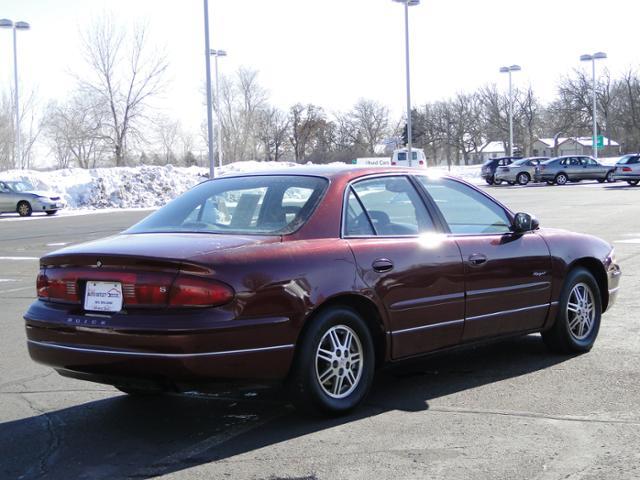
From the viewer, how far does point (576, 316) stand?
6742 millimetres

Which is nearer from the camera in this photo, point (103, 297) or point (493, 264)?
point (103, 297)

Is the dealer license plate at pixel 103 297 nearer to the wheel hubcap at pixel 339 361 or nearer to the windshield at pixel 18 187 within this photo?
the wheel hubcap at pixel 339 361

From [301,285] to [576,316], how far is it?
293cm

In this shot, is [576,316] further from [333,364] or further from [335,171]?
[333,364]

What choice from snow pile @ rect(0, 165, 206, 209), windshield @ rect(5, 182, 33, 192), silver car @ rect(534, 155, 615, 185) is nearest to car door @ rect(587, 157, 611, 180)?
silver car @ rect(534, 155, 615, 185)

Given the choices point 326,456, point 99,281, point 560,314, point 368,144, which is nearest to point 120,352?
point 99,281

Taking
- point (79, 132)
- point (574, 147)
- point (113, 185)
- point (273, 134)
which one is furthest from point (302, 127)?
point (574, 147)

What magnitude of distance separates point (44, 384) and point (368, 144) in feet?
303

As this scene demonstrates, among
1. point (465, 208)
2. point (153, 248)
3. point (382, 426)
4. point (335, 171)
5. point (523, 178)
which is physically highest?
point (523, 178)

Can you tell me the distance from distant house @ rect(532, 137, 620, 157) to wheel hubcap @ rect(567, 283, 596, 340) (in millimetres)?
98723

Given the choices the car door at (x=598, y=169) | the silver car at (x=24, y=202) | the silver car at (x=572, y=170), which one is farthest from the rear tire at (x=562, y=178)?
the silver car at (x=24, y=202)

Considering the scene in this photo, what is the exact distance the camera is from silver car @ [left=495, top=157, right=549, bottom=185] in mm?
48531

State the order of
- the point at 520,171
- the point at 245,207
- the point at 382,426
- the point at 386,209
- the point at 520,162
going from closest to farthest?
1. the point at 382,426
2. the point at 245,207
3. the point at 386,209
4. the point at 520,171
5. the point at 520,162

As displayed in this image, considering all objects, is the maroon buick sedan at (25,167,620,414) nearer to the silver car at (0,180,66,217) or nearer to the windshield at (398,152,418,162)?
the silver car at (0,180,66,217)
